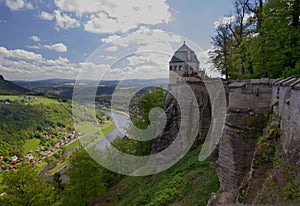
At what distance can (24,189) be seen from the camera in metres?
11.1

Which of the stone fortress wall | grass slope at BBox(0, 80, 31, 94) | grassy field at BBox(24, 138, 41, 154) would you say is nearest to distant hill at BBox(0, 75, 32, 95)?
grass slope at BBox(0, 80, 31, 94)

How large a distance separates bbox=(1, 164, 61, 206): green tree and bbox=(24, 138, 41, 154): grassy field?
67.3 metres

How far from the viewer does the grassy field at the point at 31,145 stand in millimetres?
71794

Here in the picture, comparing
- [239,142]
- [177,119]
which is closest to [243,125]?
[239,142]

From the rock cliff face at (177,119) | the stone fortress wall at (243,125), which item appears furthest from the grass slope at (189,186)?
the rock cliff face at (177,119)

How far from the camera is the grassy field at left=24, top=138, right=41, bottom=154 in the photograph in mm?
71794

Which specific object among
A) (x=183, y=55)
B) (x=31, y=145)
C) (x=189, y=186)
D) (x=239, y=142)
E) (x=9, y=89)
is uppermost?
(x=183, y=55)

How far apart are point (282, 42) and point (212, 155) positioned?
7502 millimetres

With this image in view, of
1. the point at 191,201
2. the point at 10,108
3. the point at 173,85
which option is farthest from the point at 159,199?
the point at 10,108

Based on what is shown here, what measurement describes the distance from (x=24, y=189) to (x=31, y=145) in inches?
2900

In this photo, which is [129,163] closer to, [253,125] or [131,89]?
[131,89]

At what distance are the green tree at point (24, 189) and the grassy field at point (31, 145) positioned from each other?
67.3 metres

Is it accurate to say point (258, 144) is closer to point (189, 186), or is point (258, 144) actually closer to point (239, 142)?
point (239, 142)

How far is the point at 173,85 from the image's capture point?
707 inches
